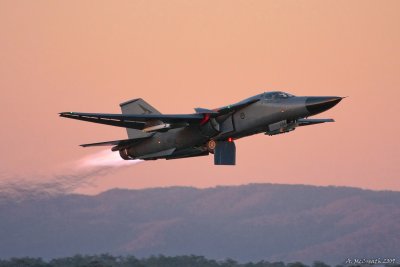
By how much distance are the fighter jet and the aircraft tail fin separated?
5.41 ft

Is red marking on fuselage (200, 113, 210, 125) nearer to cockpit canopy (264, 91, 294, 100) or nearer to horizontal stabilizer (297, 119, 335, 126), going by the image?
cockpit canopy (264, 91, 294, 100)

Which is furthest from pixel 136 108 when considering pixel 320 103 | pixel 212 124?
pixel 320 103

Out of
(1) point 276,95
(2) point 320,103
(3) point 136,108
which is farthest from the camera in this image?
(3) point 136,108

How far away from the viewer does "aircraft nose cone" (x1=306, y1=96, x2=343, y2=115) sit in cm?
4744

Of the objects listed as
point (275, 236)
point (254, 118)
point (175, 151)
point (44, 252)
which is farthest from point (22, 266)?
point (275, 236)

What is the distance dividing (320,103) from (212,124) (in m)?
5.63

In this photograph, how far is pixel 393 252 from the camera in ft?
378

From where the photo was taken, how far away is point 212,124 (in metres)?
49.2

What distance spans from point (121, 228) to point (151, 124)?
→ 92337 millimetres

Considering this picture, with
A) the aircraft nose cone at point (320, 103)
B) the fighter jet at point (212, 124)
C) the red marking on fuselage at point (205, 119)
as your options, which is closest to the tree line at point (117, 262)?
the fighter jet at point (212, 124)

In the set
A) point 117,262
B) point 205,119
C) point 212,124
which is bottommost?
point 117,262

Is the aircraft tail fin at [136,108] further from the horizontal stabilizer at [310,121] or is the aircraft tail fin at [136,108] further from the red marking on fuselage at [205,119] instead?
the horizontal stabilizer at [310,121]

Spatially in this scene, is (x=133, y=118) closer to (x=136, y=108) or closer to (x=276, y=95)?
(x=136, y=108)

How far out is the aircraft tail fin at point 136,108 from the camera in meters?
54.4
